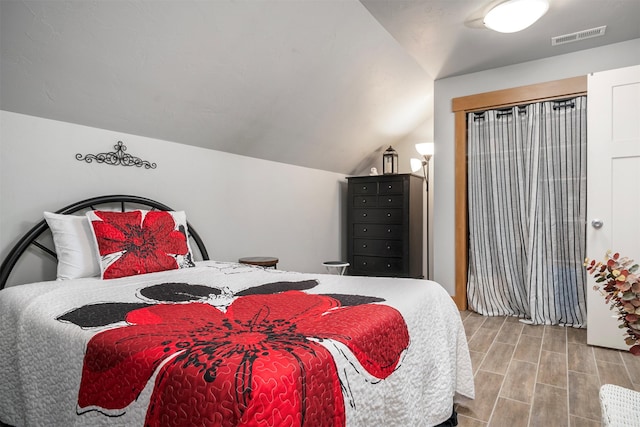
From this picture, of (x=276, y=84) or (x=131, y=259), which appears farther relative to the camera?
(x=276, y=84)

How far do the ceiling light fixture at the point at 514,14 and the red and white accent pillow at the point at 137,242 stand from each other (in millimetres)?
2505

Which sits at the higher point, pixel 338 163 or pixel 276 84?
pixel 276 84

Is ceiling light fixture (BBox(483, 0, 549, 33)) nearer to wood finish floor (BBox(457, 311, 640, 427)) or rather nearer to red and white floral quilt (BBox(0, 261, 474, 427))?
red and white floral quilt (BBox(0, 261, 474, 427))

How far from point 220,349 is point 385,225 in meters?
3.61

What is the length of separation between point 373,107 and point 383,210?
1195 millimetres

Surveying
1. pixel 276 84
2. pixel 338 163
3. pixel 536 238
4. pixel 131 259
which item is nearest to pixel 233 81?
pixel 276 84

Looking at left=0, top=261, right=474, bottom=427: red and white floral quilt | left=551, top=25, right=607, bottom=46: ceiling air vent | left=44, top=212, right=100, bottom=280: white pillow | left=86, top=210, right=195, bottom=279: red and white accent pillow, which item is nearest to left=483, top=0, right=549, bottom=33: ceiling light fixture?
left=551, top=25, right=607, bottom=46: ceiling air vent

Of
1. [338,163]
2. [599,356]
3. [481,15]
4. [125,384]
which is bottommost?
[599,356]

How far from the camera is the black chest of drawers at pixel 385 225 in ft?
14.0

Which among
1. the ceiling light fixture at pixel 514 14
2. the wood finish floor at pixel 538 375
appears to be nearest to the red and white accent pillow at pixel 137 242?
the wood finish floor at pixel 538 375

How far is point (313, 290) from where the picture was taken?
5.59ft

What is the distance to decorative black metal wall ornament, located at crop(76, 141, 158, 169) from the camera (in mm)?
2330

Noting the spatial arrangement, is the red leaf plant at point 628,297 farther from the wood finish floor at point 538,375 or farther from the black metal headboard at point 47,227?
the black metal headboard at point 47,227

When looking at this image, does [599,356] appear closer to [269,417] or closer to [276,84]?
[269,417]
